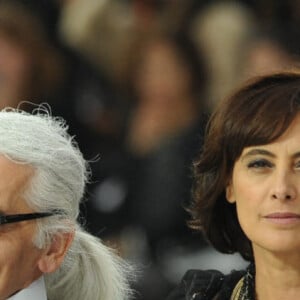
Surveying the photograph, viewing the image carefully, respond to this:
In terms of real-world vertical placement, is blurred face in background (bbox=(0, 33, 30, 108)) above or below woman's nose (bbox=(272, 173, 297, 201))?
below

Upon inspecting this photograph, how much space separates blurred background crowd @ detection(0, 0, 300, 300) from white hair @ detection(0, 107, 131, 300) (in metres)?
1.34

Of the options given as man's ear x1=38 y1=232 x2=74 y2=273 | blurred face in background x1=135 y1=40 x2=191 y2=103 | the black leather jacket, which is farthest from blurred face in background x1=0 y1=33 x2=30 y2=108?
man's ear x1=38 y1=232 x2=74 y2=273

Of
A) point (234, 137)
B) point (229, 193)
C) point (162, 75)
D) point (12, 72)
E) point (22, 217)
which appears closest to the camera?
point (22, 217)

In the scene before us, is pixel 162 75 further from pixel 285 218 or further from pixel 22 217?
pixel 22 217

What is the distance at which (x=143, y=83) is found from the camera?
17.3 feet

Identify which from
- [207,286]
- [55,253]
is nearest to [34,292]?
[55,253]

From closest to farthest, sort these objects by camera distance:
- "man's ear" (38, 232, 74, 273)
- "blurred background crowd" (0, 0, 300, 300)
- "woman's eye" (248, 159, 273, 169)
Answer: "man's ear" (38, 232, 74, 273), "woman's eye" (248, 159, 273, 169), "blurred background crowd" (0, 0, 300, 300)

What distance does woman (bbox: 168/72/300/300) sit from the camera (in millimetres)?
3457

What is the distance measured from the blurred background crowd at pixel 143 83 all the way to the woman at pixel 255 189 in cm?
105

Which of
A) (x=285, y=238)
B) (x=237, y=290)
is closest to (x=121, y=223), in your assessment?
(x=237, y=290)

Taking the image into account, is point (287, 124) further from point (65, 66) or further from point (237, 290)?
point (65, 66)

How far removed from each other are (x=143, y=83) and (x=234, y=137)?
169 centimetres

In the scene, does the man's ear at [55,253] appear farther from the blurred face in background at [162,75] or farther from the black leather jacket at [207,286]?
the blurred face in background at [162,75]

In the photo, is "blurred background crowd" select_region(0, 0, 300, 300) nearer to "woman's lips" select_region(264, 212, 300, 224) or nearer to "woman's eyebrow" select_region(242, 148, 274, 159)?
"woman's eyebrow" select_region(242, 148, 274, 159)
